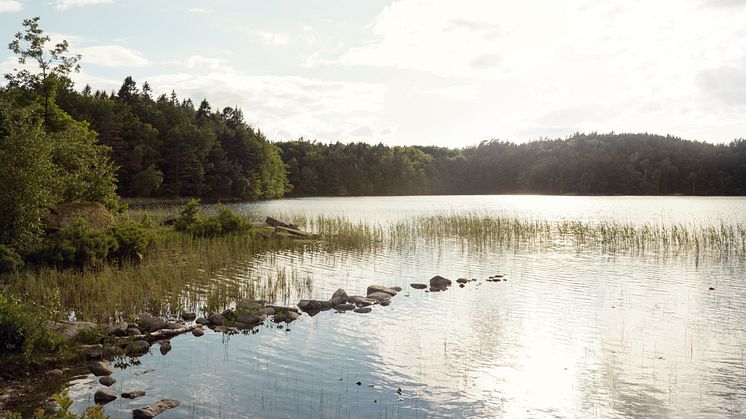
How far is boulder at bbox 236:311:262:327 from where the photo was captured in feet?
47.3

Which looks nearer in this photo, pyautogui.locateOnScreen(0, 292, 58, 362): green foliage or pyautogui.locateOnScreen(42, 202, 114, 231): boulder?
pyautogui.locateOnScreen(0, 292, 58, 362): green foliage

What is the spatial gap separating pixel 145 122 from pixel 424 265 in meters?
77.3

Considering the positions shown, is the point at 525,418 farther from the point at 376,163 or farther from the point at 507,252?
the point at 376,163

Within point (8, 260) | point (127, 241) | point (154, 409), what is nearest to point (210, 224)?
point (127, 241)

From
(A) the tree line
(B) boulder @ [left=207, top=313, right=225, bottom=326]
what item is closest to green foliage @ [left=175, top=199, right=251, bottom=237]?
(B) boulder @ [left=207, top=313, right=225, bottom=326]

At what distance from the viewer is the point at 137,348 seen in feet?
38.9

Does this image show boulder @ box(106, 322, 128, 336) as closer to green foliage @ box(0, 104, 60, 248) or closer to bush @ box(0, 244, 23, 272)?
bush @ box(0, 244, 23, 272)

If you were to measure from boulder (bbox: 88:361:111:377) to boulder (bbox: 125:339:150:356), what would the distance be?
0.96 metres

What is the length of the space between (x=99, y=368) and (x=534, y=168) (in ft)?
471

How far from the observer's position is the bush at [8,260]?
18.0 metres

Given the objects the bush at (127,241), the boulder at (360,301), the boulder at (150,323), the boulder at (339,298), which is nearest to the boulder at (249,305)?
the boulder at (150,323)

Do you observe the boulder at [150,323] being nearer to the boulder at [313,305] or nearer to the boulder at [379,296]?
the boulder at [313,305]

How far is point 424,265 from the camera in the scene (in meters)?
25.1

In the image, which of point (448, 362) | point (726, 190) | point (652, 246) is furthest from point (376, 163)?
point (448, 362)
